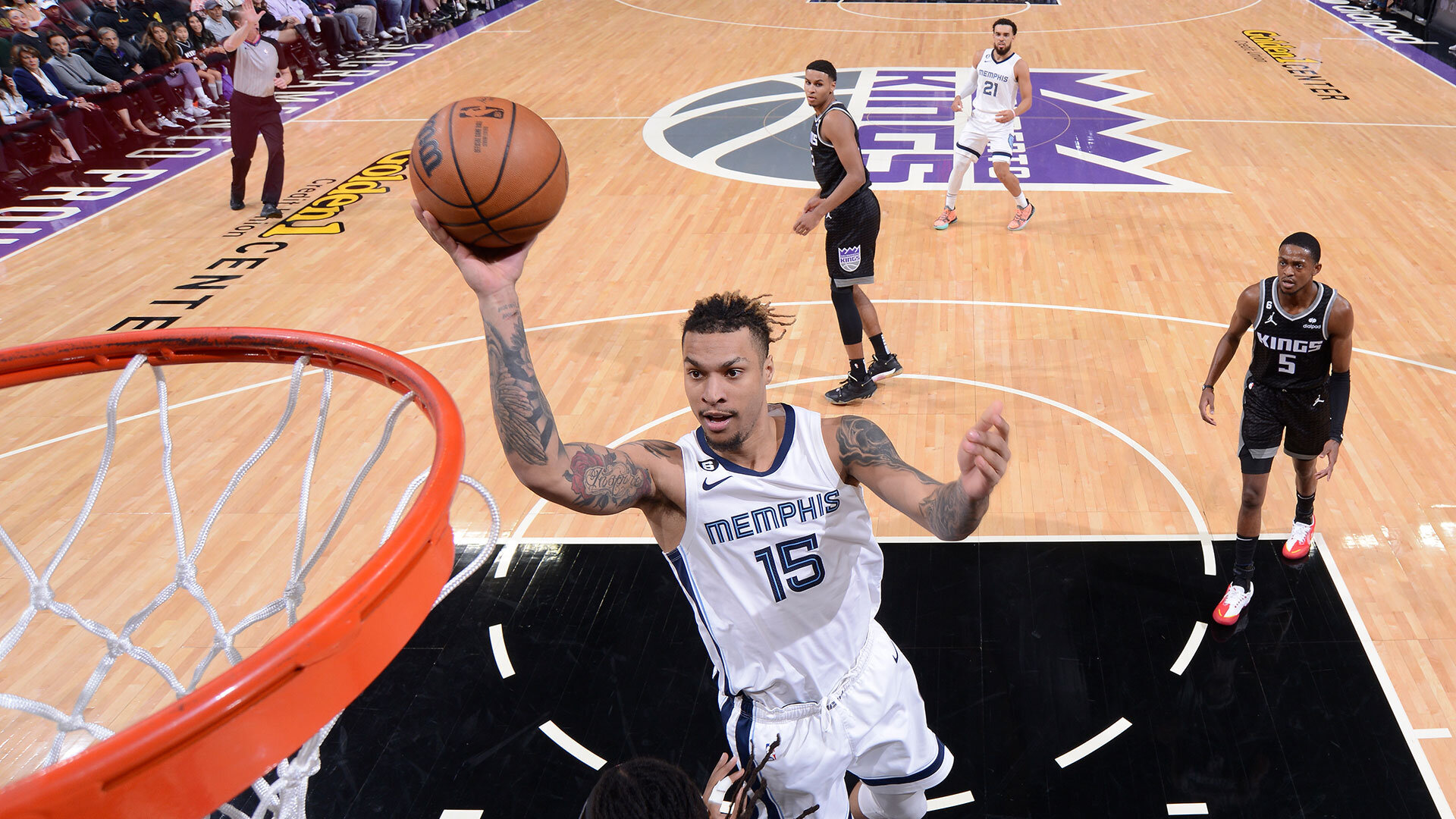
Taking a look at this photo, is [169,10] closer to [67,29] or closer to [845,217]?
[67,29]

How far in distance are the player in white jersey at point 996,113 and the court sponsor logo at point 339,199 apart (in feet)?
17.1

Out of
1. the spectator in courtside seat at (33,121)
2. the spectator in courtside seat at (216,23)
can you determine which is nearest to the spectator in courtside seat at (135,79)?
the spectator in courtside seat at (33,121)

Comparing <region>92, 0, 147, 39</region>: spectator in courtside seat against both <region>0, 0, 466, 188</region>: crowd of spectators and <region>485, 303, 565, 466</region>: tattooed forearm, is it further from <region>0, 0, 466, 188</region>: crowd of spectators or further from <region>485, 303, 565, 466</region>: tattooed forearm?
<region>485, 303, 565, 466</region>: tattooed forearm

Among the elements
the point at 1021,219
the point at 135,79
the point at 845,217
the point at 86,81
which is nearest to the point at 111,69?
the point at 135,79

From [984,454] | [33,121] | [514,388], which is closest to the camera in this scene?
[984,454]

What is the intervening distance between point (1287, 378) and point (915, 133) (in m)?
7.90

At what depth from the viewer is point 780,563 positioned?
284 cm

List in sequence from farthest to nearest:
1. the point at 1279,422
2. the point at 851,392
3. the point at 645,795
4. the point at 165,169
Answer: the point at 165,169 < the point at 851,392 < the point at 1279,422 < the point at 645,795

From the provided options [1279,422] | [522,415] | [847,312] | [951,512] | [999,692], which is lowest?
[999,692]

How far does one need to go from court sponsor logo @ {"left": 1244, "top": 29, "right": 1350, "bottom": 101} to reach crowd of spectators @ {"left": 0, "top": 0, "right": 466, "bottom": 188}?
12.2 metres

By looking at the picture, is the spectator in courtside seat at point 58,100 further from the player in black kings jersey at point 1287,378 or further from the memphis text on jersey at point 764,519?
the player in black kings jersey at point 1287,378

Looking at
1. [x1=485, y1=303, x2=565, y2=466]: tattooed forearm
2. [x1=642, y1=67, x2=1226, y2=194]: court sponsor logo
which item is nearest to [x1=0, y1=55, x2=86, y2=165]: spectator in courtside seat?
[x1=642, y1=67, x2=1226, y2=194]: court sponsor logo

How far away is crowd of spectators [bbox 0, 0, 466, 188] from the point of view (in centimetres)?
1119

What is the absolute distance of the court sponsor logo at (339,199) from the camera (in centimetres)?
966
